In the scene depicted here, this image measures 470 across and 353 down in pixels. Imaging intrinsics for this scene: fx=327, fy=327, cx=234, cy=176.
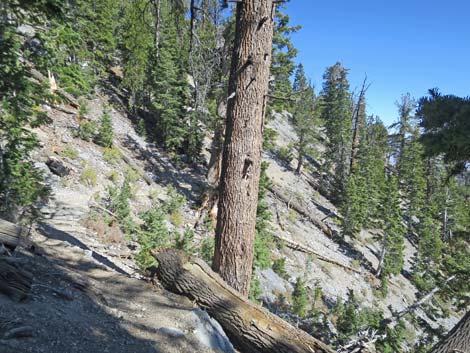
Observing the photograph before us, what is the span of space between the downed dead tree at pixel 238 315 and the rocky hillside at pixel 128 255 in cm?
19

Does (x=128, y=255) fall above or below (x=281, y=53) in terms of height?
below

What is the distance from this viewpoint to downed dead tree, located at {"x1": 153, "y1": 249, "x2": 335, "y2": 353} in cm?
378

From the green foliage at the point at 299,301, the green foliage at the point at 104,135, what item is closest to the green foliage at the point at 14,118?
the green foliage at the point at 104,135

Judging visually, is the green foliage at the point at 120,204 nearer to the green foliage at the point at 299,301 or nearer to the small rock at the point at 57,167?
the small rock at the point at 57,167

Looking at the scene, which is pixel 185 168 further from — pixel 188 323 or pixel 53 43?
pixel 188 323

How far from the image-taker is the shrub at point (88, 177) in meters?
12.3

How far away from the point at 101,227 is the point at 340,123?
107 ft

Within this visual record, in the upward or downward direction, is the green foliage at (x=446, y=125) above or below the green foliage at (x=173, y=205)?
above

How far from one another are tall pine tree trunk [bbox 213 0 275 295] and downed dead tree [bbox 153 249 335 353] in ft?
1.05

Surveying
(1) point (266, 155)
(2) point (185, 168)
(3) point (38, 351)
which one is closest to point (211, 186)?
(2) point (185, 168)

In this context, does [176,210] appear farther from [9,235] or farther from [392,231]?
[392,231]

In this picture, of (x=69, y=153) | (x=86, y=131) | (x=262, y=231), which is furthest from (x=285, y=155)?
(x=69, y=153)

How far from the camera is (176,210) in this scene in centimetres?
1329

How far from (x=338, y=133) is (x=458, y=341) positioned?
33523 mm
